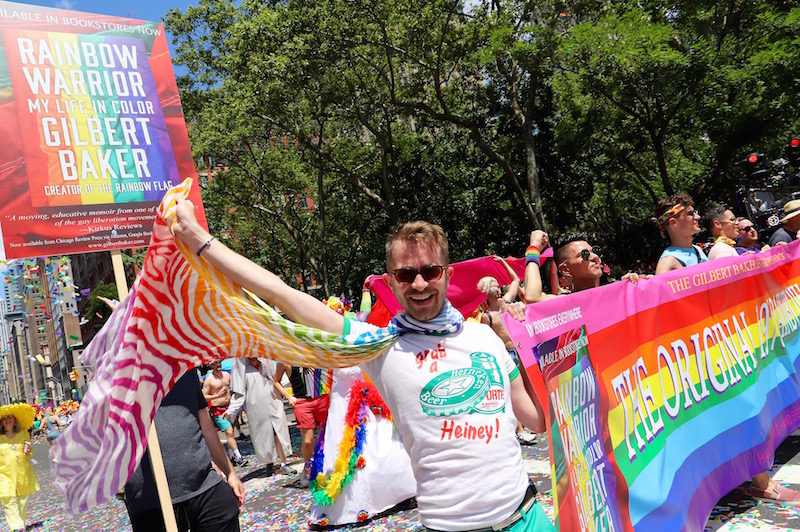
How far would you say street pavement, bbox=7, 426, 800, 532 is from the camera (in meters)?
4.40

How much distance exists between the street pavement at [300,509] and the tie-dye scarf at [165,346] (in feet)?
0.94

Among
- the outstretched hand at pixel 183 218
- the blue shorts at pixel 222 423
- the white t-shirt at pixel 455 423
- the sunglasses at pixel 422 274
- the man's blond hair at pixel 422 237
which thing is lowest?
the white t-shirt at pixel 455 423

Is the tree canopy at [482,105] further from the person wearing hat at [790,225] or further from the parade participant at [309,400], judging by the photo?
the parade participant at [309,400]

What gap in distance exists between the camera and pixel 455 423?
2293mm

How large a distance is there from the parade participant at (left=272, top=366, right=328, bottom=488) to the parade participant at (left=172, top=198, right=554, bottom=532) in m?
4.55

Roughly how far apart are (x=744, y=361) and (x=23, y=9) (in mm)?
4992

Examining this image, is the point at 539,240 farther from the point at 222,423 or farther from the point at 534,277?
the point at 222,423

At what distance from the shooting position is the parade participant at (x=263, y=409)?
921 centimetres

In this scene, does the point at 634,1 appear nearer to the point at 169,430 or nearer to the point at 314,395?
the point at 314,395

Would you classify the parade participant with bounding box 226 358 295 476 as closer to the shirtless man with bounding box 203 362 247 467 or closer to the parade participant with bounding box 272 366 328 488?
the shirtless man with bounding box 203 362 247 467

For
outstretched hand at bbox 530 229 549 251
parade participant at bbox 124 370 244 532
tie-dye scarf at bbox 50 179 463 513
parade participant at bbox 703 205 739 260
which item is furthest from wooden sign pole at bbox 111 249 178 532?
parade participant at bbox 703 205 739 260

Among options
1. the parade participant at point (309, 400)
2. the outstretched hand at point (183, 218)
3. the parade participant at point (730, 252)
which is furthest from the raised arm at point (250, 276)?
the parade participant at point (309, 400)

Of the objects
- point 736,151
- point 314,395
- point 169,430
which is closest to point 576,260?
point 169,430

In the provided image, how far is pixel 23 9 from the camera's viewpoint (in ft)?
11.2
